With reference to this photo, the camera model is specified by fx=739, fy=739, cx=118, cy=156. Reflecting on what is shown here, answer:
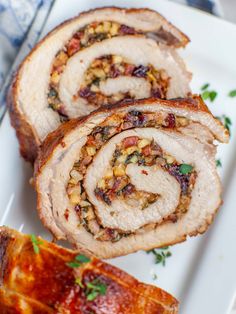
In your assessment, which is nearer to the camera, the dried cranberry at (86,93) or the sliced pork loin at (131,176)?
the sliced pork loin at (131,176)

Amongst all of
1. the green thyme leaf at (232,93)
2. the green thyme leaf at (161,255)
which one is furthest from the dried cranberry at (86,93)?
the green thyme leaf at (161,255)

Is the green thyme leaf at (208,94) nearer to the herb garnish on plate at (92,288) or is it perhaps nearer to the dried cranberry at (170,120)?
the dried cranberry at (170,120)

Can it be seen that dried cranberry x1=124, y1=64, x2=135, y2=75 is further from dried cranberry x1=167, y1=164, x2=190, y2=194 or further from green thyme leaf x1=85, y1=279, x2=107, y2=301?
green thyme leaf x1=85, y1=279, x2=107, y2=301

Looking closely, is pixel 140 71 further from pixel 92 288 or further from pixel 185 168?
pixel 92 288

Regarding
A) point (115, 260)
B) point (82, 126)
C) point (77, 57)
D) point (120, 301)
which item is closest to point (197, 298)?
point (115, 260)

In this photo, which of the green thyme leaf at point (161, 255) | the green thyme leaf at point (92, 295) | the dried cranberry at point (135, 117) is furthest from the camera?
the green thyme leaf at point (161, 255)

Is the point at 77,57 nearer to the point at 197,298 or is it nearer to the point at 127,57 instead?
the point at 127,57

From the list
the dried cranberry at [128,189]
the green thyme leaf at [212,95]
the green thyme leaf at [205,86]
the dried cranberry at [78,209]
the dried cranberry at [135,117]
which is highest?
the green thyme leaf at [205,86]

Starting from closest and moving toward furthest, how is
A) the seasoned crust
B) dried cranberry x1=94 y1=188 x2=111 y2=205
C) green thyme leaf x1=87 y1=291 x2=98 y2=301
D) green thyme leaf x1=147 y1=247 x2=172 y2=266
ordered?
1. green thyme leaf x1=87 y1=291 x2=98 y2=301
2. dried cranberry x1=94 y1=188 x2=111 y2=205
3. the seasoned crust
4. green thyme leaf x1=147 y1=247 x2=172 y2=266

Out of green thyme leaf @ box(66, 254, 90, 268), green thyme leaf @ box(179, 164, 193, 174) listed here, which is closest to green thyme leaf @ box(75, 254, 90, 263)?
green thyme leaf @ box(66, 254, 90, 268)
